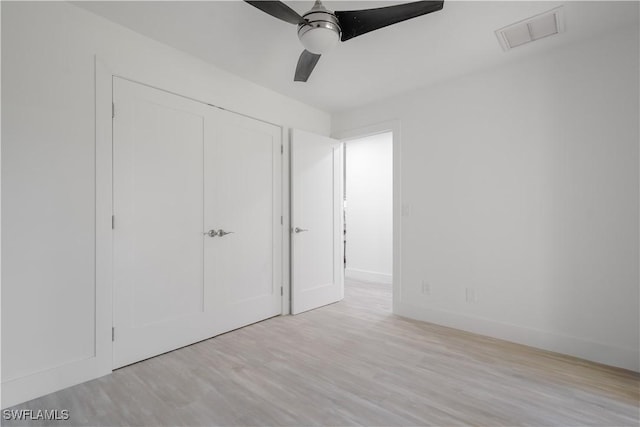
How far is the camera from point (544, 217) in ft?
8.50

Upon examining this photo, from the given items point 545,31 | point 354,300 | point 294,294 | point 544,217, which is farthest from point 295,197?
point 545,31

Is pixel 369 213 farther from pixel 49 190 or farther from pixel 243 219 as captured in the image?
pixel 49 190

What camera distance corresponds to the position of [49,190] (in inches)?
75.9

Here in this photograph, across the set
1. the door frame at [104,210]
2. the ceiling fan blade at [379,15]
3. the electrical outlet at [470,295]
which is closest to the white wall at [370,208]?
the electrical outlet at [470,295]

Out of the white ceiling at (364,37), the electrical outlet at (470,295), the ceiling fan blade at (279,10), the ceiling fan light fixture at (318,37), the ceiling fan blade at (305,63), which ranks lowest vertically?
the electrical outlet at (470,295)

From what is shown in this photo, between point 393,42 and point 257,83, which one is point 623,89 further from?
point 257,83

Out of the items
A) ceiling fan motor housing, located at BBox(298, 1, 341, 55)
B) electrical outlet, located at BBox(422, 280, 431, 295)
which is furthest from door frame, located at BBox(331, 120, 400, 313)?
ceiling fan motor housing, located at BBox(298, 1, 341, 55)

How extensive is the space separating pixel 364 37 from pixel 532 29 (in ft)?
3.95

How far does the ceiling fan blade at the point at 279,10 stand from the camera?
1.59 metres

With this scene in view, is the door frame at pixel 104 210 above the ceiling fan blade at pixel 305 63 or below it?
below

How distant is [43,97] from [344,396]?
2.62m

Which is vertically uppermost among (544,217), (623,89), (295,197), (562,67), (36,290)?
(562,67)

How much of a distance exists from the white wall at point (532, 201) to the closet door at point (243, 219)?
55.7 inches

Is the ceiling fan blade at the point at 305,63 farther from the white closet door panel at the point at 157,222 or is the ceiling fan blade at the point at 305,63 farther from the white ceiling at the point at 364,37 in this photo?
the white closet door panel at the point at 157,222
